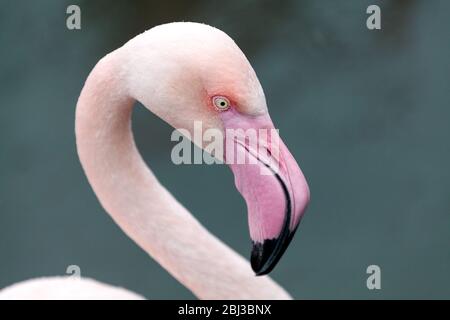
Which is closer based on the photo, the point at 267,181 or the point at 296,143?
the point at 267,181

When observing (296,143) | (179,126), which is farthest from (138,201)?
(296,143)

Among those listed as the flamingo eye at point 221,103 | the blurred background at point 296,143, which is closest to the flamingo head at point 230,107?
the flamingo eye at point 221,103

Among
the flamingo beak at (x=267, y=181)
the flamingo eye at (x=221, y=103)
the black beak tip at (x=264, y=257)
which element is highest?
the flamingo eye at (x=221, y=103)

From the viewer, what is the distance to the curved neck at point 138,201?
10.8ft

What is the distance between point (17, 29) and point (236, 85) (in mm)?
4338

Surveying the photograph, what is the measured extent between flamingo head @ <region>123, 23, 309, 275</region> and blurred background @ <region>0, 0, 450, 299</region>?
2.54 metres

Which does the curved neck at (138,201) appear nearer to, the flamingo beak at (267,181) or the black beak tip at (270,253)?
the flamingo beak at (267,181)

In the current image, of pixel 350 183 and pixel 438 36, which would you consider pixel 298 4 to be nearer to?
pixel 438 36

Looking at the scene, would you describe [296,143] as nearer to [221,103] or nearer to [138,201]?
[138,201]

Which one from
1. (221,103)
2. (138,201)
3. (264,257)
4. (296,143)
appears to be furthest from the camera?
(296,143)

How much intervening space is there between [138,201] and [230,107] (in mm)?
773

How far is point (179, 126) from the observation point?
3.16m

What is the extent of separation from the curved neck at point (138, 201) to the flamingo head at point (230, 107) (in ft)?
0.62

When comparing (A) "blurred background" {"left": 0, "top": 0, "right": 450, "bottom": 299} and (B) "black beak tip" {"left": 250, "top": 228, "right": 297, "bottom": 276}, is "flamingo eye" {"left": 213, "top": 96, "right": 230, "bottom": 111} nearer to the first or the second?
(B) "black beak tip" {"left": 250, "top": 228, "right": 297, "bottom": 276}
